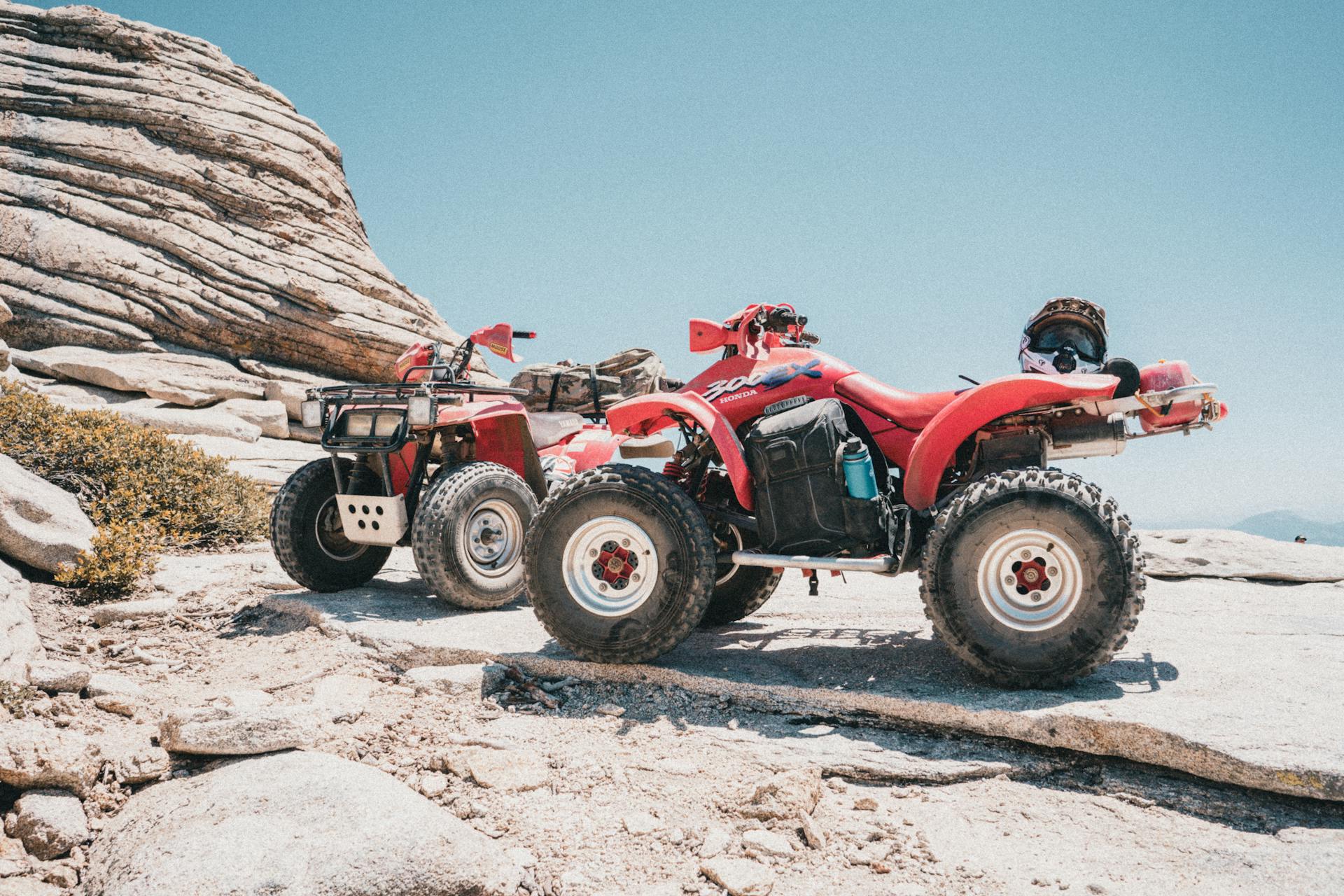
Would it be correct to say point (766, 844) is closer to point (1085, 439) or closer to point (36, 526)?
point (1085, 439)

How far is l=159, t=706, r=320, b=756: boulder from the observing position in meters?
2.84

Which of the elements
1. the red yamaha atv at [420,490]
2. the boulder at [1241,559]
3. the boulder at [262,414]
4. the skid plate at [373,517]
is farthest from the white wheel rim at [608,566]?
the boulder at [262,414]

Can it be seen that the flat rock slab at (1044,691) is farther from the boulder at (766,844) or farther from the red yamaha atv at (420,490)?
the boulder at (766,844)

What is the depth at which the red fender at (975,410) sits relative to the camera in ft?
10.8

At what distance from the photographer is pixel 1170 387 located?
10.7ft

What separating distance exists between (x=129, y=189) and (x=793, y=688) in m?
20.5

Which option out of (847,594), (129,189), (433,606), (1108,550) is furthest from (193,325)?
(1108,550)

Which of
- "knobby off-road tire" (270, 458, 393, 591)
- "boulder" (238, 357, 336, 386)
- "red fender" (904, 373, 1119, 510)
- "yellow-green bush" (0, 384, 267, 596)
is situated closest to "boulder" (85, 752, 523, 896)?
"red fender" (904, 373, 1119, 510)

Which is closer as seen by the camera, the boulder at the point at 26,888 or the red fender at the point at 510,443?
the boulder at the point at 26,888

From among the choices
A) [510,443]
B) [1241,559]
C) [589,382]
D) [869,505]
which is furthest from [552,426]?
[1241,559]

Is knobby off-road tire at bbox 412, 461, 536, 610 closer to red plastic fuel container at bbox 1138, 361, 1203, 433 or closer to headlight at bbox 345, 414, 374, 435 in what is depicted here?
headlight at bbox 345, 414, 374, 435

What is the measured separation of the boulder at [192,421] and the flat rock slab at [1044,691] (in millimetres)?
9569

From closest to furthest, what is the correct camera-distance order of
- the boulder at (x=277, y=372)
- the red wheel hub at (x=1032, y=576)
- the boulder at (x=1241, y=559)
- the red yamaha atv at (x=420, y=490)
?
the red wheel hub at (x=1032, y=576) < the red yamaha atv at (x=420, y=490) < the boulder at (x=1241, y=559) < the boulder at (x=277, y=372)

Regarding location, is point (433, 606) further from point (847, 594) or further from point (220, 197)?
point (220, 197)
